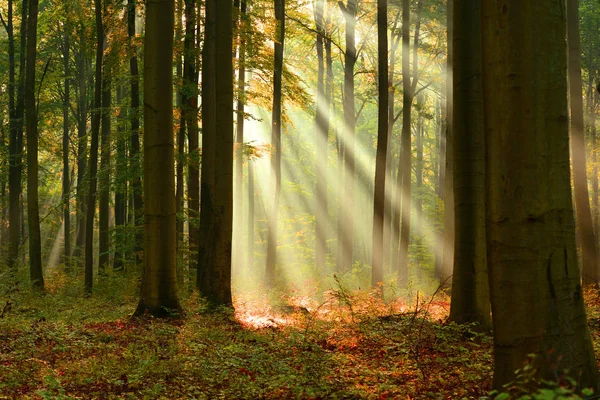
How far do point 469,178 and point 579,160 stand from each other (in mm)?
9028

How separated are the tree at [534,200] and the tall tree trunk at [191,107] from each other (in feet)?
39.4

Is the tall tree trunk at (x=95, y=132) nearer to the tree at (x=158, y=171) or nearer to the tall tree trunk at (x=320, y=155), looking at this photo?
the tree at (x=158, y=171)

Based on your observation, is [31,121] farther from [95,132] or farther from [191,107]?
[191,107]

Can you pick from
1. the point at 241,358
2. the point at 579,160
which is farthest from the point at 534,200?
the point at 579,160

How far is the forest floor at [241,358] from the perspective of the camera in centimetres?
590

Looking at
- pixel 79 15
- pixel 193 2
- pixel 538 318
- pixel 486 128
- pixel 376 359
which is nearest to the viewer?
pixel 538 318

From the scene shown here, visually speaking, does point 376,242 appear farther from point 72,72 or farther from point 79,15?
point 72,72

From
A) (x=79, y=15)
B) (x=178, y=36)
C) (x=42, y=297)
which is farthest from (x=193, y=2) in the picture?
(x=42, y=297)

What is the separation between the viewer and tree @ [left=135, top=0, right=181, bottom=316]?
10.7 meters

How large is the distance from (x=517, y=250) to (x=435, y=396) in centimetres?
202

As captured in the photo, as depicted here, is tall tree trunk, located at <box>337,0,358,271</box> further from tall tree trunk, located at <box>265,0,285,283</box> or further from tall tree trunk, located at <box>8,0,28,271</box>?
tall tree trunk, located at <box>8,0,28,271</box>

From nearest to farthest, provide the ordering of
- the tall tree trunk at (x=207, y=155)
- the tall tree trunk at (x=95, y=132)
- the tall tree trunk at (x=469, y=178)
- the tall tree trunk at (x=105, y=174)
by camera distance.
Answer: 1. the tall tree trunk at (x=469, y=178)
2. the tall tree trunk at (x=207, y=155)
3. the tall tree trunk at (x=95, y=132)
4. the tall tree trunk at (x=105, y=174)

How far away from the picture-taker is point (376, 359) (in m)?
7.44

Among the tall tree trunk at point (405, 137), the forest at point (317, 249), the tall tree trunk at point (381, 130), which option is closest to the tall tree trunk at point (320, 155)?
the forest at point (317, 249)
